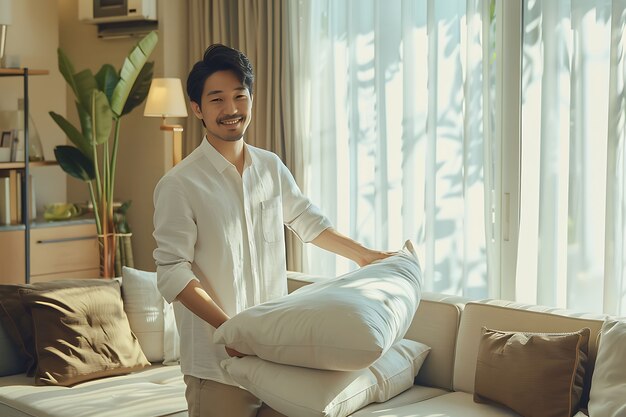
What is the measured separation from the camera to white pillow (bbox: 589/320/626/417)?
8.73ft

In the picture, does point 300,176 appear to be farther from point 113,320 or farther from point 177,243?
point 177,243

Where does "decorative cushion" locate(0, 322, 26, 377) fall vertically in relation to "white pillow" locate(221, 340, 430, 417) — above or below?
below

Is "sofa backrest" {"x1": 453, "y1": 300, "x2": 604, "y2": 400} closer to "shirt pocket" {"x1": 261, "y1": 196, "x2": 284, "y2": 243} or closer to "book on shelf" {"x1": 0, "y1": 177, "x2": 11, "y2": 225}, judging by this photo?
"shirt pocket" {"x1": 261, "y1": 196, "x2": 284, "y2": 243}

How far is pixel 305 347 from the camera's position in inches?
95.0

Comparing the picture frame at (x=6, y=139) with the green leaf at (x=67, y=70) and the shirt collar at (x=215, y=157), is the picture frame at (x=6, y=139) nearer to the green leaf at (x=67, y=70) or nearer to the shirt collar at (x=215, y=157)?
the green leaf at (x=67, y=70)

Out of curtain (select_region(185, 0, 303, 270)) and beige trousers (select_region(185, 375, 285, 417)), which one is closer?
beige trousers (select_region(185, 375, 285, 417))

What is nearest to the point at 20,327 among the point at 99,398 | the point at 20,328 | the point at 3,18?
the point at 20,328

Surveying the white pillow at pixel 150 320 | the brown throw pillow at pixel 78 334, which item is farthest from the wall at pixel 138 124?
the brown throw pillow at pixel 78 334

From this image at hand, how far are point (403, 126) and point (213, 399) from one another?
2.32m

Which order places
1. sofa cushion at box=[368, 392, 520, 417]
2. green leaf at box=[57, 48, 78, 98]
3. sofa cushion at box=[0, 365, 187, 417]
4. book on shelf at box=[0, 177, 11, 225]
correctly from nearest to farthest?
sofa cushion at box=[368, 392, 520, 417] < sofa cushion at box=[0, 365, 187, 417] < book on shelf at box=[0, 177, 11, 225] < green leaf at box=[57, 48, 78, 98]

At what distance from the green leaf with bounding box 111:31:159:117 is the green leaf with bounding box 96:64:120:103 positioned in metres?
0.11

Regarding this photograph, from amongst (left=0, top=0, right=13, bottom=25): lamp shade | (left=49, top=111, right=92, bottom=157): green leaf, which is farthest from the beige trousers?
(left=0, top=0, right=13, bottom=25): lamp shade

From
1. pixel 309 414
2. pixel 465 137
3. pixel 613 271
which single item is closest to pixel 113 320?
pixel 309 414

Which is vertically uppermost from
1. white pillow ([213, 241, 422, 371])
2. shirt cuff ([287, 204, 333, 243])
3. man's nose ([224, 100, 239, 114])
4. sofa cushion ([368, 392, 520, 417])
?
man's nose ([224, 100, 239, 114])
